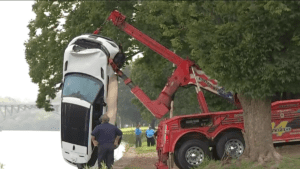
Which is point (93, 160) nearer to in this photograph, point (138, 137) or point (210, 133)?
point (210, 133)

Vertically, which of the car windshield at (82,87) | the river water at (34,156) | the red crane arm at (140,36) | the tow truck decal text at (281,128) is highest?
the red crane arm at (140,36)

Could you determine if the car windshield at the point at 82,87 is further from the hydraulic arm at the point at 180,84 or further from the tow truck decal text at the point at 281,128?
the tow truck decal text at the point at 281,128

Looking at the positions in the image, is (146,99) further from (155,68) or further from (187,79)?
(155,68)

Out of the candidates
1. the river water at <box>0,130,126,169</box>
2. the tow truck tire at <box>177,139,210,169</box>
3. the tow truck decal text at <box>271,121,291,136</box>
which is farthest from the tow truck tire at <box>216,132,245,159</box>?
the river water at <box>0,130,126,169</box>

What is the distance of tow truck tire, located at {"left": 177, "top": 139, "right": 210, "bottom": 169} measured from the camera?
15656mm

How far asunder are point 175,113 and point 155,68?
22882mm

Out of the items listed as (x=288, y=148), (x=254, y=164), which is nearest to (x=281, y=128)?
(x=288, y=148)

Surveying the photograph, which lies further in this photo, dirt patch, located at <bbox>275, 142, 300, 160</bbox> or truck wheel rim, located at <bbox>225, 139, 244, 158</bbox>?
dirt patch, located at <bbox>275, 142, 300, 160</bbox>

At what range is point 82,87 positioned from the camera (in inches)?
655

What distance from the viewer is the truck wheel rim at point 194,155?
15.7 m

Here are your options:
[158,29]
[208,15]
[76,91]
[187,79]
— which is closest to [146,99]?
[187,79]

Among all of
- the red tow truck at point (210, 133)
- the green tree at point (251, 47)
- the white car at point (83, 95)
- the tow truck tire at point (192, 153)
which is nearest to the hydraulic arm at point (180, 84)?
the white car at point (83, 95)

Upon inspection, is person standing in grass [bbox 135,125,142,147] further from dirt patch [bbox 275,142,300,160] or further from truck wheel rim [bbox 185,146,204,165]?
truck wheel rim [bbox 185,146,204,165]

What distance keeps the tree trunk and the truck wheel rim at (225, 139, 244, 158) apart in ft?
6.38
